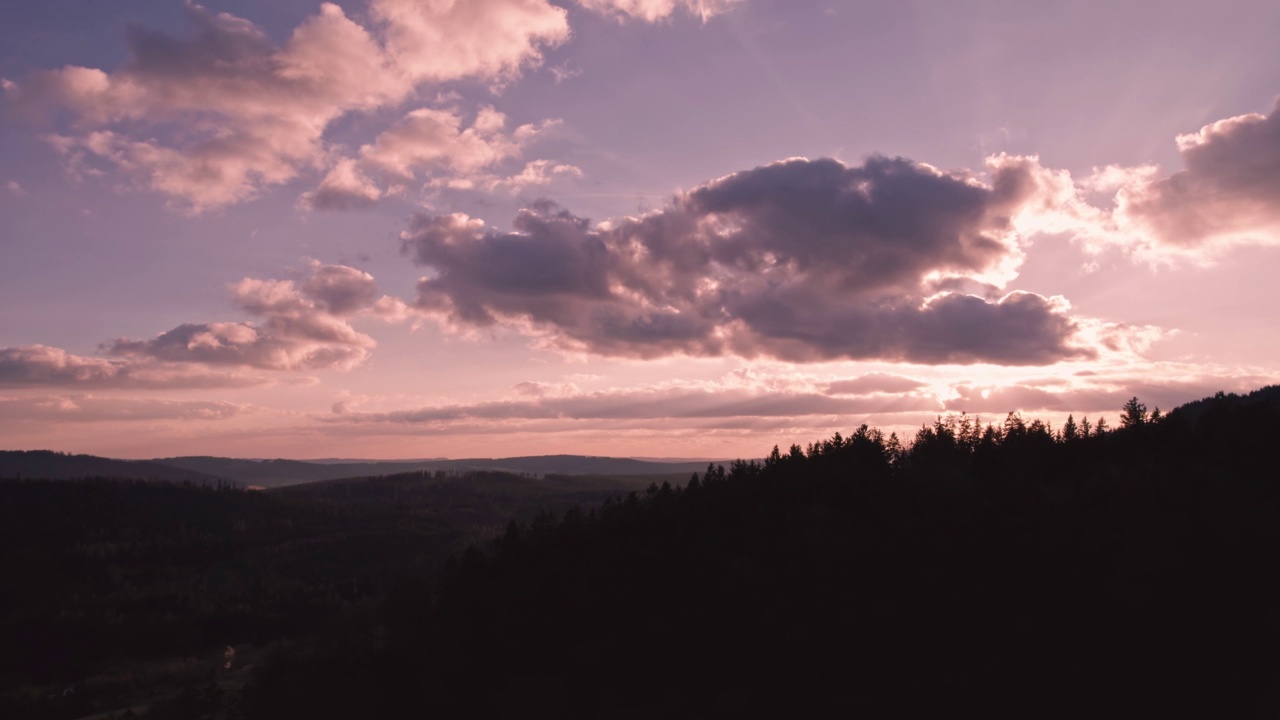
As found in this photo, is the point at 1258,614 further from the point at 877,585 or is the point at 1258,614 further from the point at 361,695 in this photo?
the point at 361,695

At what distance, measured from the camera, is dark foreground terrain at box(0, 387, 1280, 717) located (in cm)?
4616

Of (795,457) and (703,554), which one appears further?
(795,457)

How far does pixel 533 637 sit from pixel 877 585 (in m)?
30.8

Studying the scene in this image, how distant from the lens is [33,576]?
198 m

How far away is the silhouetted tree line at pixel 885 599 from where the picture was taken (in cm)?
4603

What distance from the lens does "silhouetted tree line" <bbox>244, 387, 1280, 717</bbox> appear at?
46031mm

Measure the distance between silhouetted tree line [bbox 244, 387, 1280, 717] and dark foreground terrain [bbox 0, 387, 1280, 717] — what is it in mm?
190

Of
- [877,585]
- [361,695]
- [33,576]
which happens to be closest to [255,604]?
[33,576]

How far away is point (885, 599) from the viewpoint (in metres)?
56.0

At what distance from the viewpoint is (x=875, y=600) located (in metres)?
55.9

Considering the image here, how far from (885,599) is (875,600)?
0.74 metres

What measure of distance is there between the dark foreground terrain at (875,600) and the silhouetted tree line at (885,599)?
0.19m

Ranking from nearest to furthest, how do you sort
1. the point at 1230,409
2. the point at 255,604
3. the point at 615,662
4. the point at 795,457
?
the point at 615,662 < the point at 1230,409 < the point at 795,457 < the point at 255,604

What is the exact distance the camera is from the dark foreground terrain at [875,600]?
151ft
